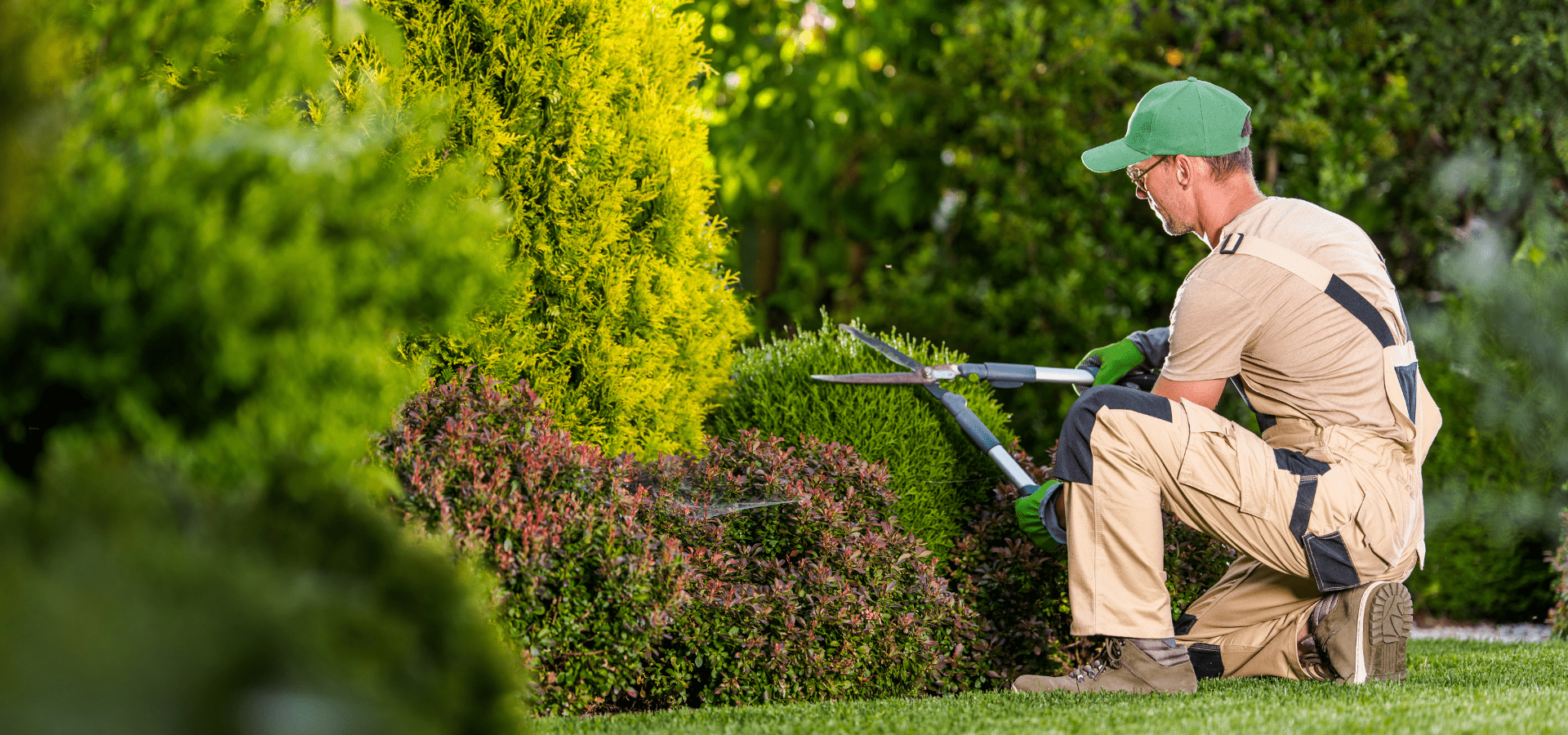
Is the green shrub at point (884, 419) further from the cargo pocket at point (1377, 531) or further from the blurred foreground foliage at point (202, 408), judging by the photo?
the blurred foreground foliage at point (202, 408)

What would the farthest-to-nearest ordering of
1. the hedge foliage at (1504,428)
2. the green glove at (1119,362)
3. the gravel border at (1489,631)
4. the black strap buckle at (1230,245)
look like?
1. the hedge foliage at (1504,428)
2. the gravel border at (1489,631)
3. the green glove at (1119,362)
4. the black strap buckle at (1230,245)

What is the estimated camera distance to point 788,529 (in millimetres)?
3256

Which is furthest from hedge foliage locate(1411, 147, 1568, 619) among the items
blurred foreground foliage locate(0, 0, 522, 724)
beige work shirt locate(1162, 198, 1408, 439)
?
blurred foreground foliage locate(0, 0, 522, 724)

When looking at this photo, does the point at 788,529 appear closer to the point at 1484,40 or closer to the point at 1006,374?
the point at 1006,374

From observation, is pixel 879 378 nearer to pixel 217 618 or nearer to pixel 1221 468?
pixel 1221 468

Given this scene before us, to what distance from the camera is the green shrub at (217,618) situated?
1003 millimetres

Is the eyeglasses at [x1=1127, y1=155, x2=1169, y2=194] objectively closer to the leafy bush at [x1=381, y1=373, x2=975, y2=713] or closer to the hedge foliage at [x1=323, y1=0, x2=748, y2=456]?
the leafy bush at [x1=381, y1=373, x2=975, y2=713]

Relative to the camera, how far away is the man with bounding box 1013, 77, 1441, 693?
2.96 metres

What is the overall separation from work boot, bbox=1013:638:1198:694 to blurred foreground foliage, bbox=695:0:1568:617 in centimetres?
299

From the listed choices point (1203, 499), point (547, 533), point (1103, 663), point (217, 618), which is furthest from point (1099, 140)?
point (217, 618)

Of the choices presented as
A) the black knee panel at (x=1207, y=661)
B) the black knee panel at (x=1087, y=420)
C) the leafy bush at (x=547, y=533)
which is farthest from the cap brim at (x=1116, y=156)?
the leafy bush at (x=547, y=533)

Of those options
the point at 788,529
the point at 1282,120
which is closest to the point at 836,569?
the point at 788,529

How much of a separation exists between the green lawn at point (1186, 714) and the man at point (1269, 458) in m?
0.17

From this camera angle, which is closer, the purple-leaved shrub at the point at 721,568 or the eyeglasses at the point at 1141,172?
the purple-leaved shrub at the point at 721,568
